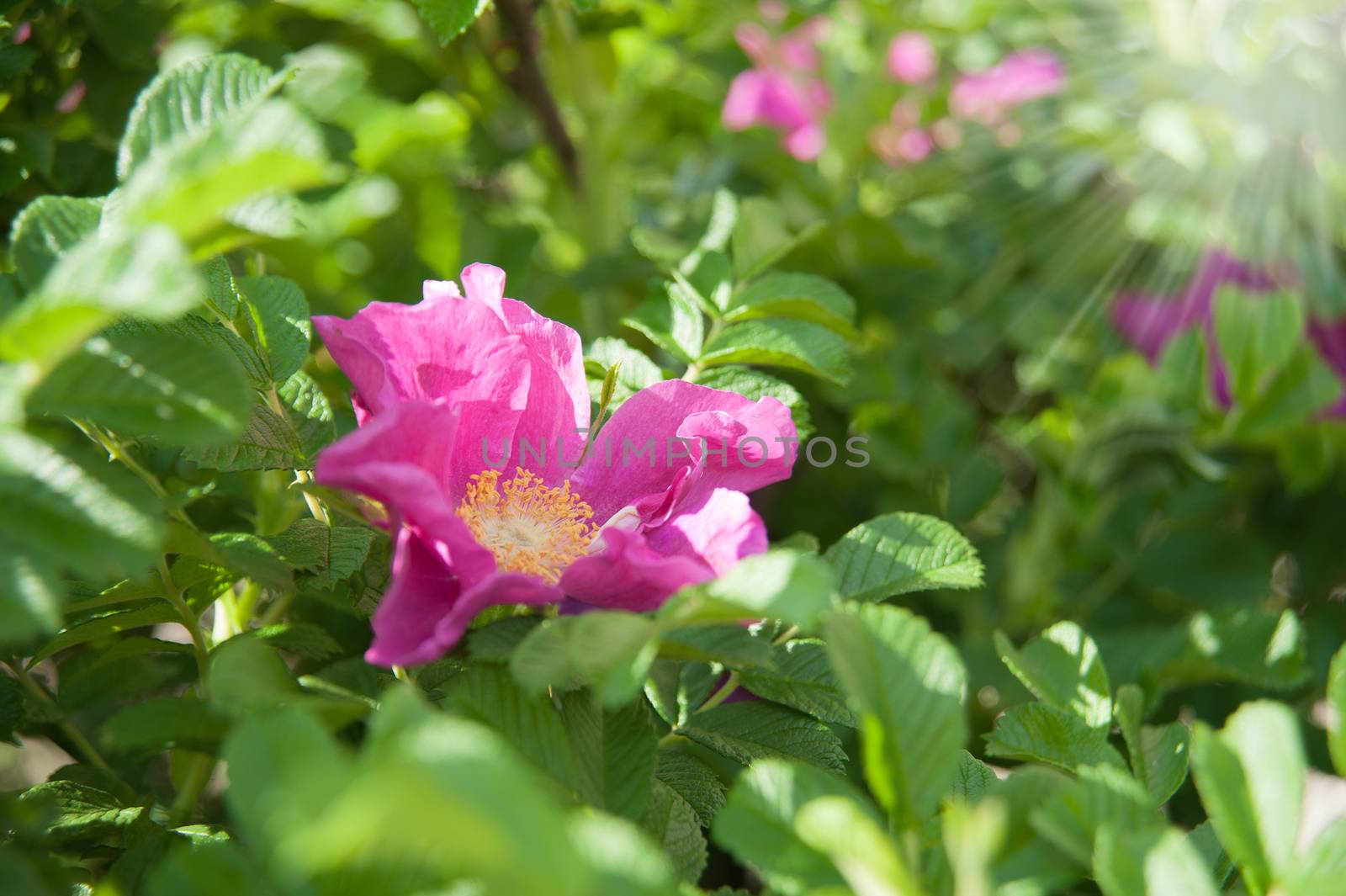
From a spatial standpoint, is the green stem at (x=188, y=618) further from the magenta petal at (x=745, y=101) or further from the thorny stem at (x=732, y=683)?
the magenta petal at (x=745, y=101)

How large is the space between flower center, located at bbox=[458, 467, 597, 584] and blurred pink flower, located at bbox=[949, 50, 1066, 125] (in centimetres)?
108

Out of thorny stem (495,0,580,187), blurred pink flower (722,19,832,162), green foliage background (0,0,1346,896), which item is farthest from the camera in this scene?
blurred pink flower (722,19,832,162)

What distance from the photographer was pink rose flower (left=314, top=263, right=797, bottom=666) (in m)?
0.50

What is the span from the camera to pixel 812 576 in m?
0.43

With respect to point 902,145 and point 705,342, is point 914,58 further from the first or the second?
point 705,342

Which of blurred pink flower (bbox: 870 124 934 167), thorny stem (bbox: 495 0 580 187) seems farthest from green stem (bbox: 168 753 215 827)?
blurred pink flower (bbox: 870 124 934 167)

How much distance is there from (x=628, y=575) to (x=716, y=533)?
55 mm

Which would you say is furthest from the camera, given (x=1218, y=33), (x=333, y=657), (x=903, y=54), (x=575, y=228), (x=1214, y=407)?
(x=903, y=54)

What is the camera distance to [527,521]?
0.68 m

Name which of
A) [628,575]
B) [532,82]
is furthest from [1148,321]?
[628,575]

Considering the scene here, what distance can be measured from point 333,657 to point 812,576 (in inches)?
16.4

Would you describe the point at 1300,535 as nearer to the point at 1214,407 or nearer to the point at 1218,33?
the point at 1214,407

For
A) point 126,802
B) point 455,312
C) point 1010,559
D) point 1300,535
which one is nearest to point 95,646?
point 126,802

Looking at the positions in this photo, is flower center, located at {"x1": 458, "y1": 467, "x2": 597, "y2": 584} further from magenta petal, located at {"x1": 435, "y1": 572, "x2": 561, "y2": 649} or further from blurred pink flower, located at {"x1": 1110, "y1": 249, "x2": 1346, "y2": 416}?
blurred pink flower, located at {"x1": 1110, "y1": 249, "x2": 1346, "y2": 416}
